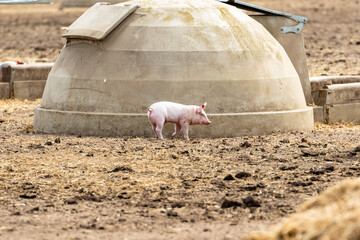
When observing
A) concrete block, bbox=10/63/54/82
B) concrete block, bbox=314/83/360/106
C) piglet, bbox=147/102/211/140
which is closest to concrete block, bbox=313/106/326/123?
concrete block, bbox=314/83/360/106

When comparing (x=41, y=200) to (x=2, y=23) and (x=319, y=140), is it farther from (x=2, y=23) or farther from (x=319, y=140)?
(x=2, y=23)

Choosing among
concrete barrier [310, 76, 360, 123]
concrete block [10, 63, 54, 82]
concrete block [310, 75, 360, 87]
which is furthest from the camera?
concrete block [10, 63, 54, 82]

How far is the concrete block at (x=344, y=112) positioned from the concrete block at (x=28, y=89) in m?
7.44

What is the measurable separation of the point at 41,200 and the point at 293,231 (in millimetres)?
3809

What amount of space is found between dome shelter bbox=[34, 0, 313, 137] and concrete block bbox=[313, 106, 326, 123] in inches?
46.7

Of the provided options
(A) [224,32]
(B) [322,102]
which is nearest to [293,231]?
(A) [224,32]

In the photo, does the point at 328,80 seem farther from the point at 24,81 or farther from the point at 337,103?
the point at 24,81

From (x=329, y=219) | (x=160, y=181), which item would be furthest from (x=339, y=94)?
(x=329, y=219)

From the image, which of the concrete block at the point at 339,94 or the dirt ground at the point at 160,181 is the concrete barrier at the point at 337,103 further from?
the dirt ground at the point at 160,181

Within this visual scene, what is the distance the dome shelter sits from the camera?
11883 millimetres

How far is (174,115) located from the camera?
11.3 meters

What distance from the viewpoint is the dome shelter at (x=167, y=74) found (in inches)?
468

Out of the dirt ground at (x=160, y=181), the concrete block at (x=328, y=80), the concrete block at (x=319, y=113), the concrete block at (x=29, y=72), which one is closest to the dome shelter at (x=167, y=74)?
the dirt ground at (x=160, y=181)

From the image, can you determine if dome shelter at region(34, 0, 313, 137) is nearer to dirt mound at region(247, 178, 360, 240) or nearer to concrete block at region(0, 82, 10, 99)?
concrete block at region(0, 82, 10, 99)
